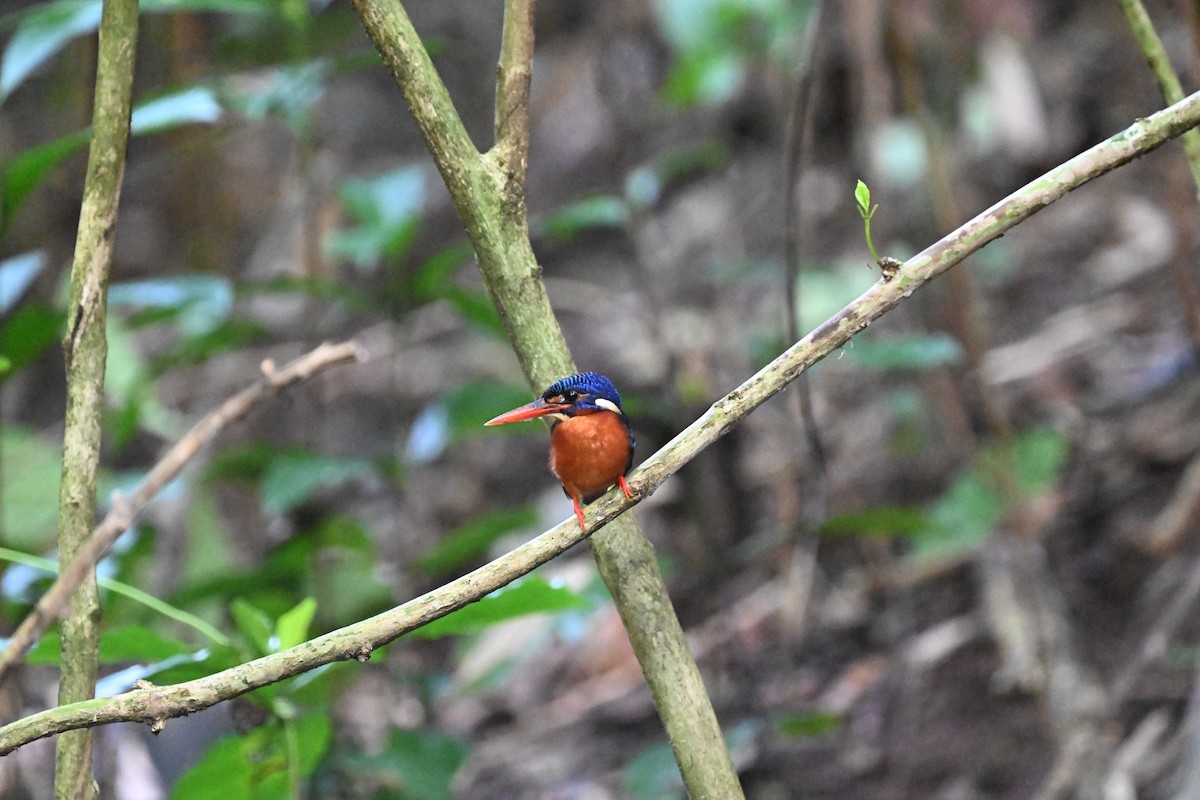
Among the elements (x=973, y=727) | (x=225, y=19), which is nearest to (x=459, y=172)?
(x=973, y=727)

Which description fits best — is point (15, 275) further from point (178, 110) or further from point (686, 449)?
point (686, 449)

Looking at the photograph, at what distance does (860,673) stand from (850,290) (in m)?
1.83

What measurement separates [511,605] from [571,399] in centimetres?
42

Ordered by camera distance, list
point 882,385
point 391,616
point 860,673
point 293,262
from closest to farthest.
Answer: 1. point 391,616
2. point 860,673
3. point 882,385
4. point 293,262

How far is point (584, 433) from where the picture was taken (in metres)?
1.73

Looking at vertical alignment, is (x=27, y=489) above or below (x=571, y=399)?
above

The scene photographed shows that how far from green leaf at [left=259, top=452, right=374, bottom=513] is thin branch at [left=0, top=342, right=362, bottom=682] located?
5.09ft

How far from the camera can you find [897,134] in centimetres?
588

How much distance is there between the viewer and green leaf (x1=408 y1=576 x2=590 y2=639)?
1.87 metres

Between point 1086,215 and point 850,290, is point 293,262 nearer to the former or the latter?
point 850,290

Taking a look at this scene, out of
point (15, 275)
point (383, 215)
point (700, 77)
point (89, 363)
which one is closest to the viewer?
point (89, 363)

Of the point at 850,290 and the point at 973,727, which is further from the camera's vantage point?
the point at 850,290

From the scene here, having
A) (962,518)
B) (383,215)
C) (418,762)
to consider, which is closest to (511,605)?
(418,762)

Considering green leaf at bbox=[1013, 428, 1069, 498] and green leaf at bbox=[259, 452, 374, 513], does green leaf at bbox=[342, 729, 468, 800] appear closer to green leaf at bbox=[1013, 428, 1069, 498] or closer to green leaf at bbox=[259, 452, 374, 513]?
green leaf at bbox=[259, 452, 374, 513]
